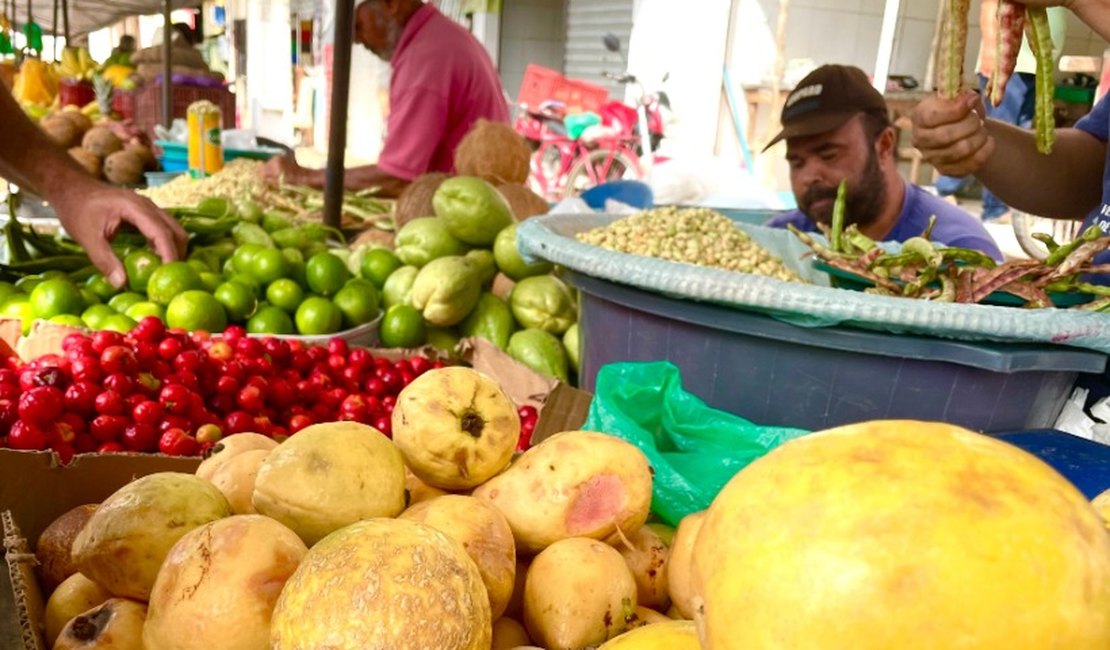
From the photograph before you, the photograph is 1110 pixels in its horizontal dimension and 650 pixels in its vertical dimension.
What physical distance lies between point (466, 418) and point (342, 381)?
1305 millimetres

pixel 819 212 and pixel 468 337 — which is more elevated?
pixel 819 212

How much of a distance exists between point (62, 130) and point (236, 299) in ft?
17.5

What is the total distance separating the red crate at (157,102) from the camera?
7.62 m

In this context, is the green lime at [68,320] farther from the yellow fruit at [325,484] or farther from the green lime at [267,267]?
the yellow fruit at [325,484]

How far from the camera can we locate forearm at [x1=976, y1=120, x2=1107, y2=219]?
2461 mm

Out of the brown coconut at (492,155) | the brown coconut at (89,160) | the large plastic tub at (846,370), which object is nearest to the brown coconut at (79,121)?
the brown coconut at (89,160)

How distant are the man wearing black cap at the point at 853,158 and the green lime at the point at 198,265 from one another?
7.55ft

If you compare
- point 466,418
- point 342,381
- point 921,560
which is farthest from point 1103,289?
point 342,381

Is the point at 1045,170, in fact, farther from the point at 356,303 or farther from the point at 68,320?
the point at 68,320

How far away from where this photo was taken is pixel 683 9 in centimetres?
845

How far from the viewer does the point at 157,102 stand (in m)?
7.69

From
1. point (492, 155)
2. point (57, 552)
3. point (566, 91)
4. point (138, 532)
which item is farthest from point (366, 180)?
point (566, 91)

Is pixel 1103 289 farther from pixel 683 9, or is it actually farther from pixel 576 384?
pixel 683 9

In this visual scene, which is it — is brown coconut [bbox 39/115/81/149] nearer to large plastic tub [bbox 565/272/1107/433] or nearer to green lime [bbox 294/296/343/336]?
green lime [bbox 294/296/343/336]
